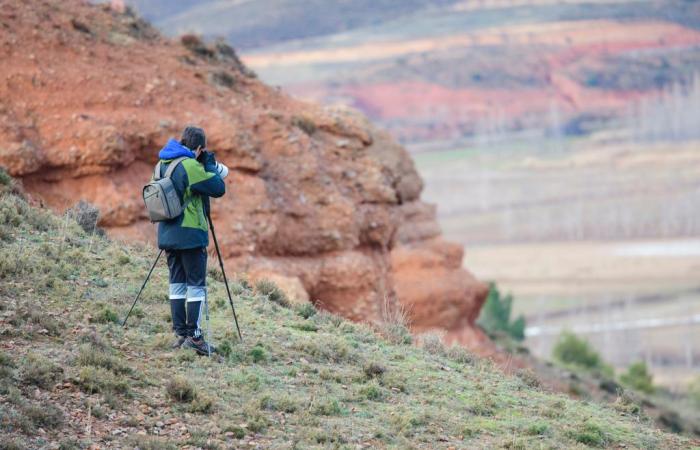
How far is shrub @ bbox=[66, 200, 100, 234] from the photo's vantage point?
1717 centimetres

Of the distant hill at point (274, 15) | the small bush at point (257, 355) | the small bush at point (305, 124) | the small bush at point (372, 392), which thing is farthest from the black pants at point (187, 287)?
the distant hill at point (274, 15)

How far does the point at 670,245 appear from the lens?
8925 cm

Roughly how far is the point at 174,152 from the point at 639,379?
31.9m

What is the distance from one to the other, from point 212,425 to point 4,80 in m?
10.6

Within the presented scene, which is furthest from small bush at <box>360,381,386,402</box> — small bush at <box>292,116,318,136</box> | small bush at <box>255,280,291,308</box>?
small bush at <box>292,116,318,136</box>

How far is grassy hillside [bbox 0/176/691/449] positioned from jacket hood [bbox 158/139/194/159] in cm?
167

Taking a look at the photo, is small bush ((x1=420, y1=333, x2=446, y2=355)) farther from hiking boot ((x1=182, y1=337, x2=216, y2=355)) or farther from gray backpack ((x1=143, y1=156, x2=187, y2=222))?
gray backpack ((x1=143, y1=156, x2=187, y2=222))

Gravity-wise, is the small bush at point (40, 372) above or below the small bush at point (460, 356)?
above

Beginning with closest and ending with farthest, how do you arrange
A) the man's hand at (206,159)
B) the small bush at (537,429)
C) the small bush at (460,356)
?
1. the small bush at (537,429)
2. the man's hand at (206,159)
3. the small bush at (460,356)

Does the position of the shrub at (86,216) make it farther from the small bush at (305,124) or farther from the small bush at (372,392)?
the small bush at (305,124)

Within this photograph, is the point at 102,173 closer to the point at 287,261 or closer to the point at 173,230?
the point at 287,261

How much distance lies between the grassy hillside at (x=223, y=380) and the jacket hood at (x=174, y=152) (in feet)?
5.47

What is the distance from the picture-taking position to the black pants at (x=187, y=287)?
13125mm

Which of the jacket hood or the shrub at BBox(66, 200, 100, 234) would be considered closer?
the jacket hood
